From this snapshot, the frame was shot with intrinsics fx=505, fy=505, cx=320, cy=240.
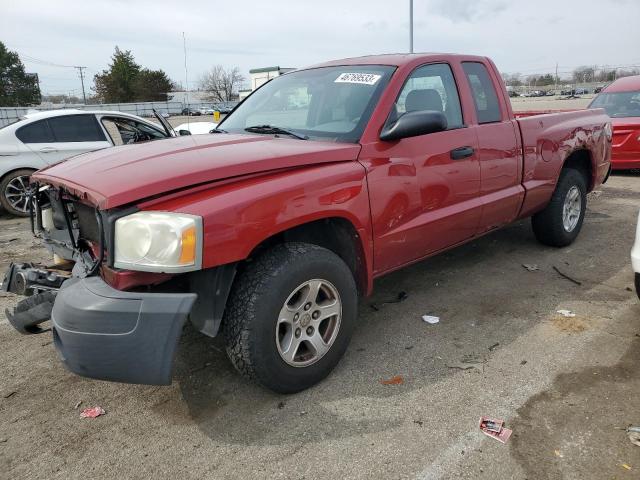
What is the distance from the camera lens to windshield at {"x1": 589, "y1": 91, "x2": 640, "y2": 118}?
9383 mm

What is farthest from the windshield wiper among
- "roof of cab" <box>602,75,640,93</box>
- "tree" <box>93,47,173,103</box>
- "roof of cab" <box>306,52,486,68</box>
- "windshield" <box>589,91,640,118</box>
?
"tree" <box>93,47,173,103</box>

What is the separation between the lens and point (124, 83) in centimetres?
5434

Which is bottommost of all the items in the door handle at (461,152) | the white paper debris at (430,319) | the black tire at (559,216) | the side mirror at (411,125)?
the white paper debris at (430,319)

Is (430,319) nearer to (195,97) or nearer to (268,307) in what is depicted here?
(268,307)

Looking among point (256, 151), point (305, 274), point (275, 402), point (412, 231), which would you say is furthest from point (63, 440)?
point (412, 231)

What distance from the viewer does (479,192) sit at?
12.6 ft

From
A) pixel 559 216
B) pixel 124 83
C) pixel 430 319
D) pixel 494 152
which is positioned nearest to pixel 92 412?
pixel 430 319

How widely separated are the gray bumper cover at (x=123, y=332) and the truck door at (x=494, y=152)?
8.54 ft

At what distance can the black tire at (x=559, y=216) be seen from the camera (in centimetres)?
491

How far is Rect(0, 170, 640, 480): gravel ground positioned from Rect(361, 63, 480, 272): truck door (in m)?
0.63

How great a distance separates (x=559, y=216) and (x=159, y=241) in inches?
163

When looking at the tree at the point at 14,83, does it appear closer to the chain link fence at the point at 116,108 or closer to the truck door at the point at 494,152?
the chain link fence at the point at 116,108

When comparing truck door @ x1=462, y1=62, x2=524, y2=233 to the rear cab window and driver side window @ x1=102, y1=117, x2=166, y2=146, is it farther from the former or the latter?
driver side window @ x1=102, y1=117, x2=166, y2=146

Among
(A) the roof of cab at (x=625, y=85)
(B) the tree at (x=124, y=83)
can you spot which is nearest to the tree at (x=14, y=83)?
(B) the tree at (x=124, y=83)
